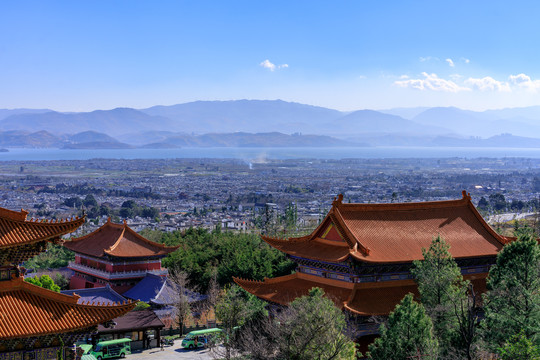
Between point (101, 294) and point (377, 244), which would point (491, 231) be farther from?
point (101, 294)

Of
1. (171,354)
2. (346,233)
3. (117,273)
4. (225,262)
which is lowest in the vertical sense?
(171,354)

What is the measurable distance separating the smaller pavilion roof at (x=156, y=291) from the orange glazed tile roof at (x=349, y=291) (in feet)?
31.2

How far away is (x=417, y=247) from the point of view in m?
25.6

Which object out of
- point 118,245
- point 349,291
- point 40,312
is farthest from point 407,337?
point 118,245

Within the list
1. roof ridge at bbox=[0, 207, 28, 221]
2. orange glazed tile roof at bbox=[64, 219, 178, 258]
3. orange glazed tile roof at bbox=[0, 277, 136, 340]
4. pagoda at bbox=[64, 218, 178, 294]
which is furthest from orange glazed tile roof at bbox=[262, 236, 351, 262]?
pagoda at bbox=[64, 218, 178, 294]

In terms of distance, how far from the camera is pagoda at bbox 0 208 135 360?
49.9 ft

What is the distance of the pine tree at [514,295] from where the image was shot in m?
18.9

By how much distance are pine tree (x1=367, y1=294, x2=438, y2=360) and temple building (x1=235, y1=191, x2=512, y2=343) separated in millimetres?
3204

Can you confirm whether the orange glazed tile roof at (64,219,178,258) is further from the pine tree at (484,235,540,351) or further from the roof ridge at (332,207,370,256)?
the pine tree at (484,235,540,351)

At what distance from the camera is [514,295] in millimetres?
19422

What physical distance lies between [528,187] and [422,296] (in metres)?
186

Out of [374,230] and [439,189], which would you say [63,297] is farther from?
[439,189]

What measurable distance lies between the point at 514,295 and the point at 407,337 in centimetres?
378

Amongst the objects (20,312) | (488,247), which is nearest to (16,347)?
(20,312)
